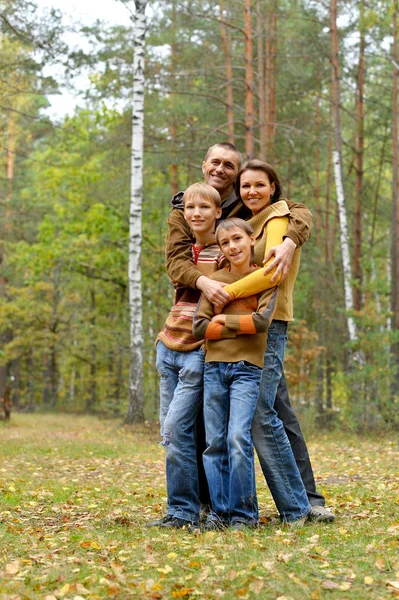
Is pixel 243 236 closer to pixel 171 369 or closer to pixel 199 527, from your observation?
pixel 171 369

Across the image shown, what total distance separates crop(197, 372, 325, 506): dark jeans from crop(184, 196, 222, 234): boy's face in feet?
A: 3.72

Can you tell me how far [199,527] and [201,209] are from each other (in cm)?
201

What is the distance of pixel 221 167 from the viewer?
5.19m

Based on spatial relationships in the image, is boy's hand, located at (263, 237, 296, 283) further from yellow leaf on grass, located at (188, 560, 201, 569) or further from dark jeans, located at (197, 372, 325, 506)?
yellow leaf on grass, located at (188, 560, 201, 569)

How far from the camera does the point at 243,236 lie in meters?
4.79

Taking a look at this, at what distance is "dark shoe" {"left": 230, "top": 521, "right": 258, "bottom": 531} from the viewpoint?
4828 mm

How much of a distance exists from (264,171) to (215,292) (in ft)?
2.86

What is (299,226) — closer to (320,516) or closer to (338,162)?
(320,516)

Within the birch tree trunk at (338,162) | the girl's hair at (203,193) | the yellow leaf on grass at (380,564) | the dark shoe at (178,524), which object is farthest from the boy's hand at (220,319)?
the birch tree trunk at (338,162)

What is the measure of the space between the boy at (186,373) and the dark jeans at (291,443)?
21 cm

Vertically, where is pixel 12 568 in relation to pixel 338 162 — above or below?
below

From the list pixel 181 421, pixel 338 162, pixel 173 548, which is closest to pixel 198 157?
pixel 338 162

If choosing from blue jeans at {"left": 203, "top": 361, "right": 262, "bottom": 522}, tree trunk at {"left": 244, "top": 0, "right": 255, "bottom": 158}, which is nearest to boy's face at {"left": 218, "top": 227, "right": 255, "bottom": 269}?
blue jeans at {"left": 203, "top": 361, "right": 262, "bottom": 522}

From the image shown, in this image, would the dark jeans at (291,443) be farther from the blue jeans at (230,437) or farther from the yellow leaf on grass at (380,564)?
the yellow leaf on grass at (380,564)
